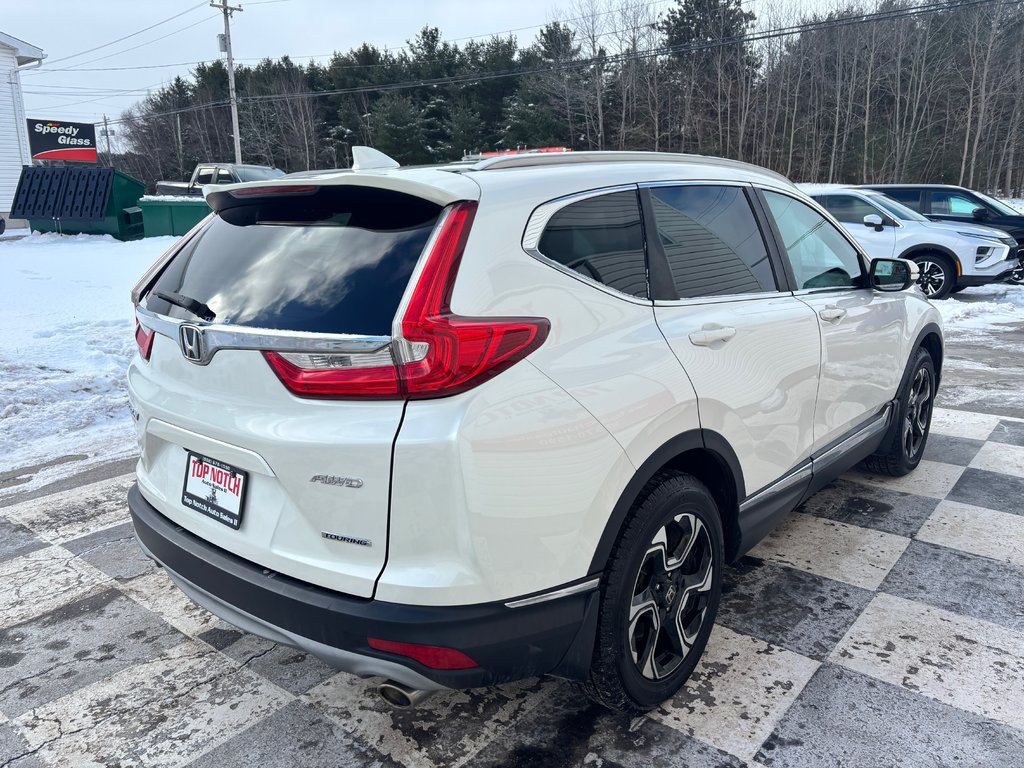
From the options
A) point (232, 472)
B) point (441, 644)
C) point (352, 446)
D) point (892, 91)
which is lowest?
point (441, 644)

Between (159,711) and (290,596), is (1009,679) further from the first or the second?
(159,711)

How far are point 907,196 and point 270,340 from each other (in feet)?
48.8

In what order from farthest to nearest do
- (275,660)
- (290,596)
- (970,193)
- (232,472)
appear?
(970,193) < (275,660) < (232,472) < (290,596)

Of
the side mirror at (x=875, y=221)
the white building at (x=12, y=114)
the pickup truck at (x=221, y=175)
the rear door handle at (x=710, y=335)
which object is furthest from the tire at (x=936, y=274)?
the white building at (x=12, y=114)

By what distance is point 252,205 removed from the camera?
8.01 ft

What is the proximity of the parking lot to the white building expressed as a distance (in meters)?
29.8

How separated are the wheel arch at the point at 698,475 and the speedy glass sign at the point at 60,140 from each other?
33.6 m

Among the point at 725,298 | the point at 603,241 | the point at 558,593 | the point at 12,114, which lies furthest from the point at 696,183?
the point at 12,114

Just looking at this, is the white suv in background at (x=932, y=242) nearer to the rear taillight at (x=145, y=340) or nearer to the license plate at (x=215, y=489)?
the rear taillight at (x=145, y=340)

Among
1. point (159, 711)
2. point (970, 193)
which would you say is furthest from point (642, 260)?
point (970, 193)

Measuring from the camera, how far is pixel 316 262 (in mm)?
2135

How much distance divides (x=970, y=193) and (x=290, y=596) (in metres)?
15.3

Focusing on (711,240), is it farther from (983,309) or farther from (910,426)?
(983,309)

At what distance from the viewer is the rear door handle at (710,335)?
248 cm
